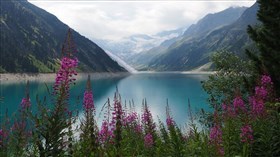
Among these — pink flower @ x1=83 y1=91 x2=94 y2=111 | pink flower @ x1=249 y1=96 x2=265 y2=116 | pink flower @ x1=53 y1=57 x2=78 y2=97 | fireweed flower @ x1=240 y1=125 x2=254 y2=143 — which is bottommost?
fireweed flower @ x1=240 y1=125 x2=254 y2=143

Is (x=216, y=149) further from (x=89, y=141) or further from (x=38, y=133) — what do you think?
(x=38, y=133)

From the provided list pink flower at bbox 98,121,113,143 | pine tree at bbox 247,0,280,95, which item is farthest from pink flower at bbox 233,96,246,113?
pine tree at bbox 247,0,280,95

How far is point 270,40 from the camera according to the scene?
19.7 metres

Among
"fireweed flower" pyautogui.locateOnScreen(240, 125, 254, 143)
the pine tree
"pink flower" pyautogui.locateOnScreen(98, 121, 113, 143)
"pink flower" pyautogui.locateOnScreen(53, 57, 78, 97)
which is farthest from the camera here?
the pine tree

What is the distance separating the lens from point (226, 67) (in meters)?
42.0

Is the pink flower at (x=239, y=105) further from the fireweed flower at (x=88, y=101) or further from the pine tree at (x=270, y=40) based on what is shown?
the pine tree at (x=270, y=40)

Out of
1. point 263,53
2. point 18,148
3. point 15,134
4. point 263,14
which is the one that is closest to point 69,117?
point 18,148

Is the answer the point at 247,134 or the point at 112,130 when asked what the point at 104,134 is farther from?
the point at 247,134

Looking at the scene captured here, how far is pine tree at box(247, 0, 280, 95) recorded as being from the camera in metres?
18.9

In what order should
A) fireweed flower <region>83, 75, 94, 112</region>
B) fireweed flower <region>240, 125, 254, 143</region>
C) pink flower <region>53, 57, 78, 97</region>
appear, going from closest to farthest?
pink flower <region>53, 57, 78, 97</region> → fireweed flower <region>83, 75, 94, 112</region> → fireweed flower <region>240, 125, 254, 143</region>

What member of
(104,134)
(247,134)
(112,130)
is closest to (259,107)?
(247,134)

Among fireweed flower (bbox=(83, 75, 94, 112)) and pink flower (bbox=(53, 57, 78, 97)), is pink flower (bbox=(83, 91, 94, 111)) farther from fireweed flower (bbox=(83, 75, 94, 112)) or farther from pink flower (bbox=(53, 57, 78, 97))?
pink flower (bbox=(53, 57, 78, 97))

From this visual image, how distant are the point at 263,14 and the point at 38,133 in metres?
16.9

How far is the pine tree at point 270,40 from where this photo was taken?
745 inches
